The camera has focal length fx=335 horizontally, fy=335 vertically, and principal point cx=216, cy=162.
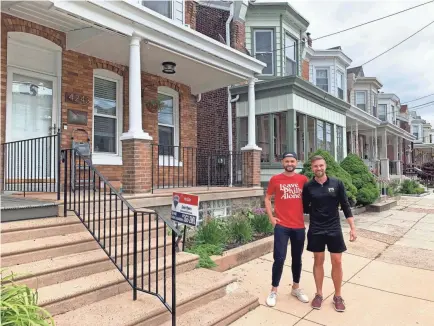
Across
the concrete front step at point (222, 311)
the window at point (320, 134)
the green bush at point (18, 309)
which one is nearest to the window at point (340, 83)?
the window at point (320, 134)

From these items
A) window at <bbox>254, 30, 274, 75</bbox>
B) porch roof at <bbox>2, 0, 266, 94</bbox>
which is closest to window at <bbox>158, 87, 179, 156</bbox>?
porch roof at <bbox>2, 0, 266, 94</bbox>

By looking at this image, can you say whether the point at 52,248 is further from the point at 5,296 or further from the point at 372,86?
the point at 372,86

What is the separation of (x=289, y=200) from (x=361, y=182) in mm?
7366

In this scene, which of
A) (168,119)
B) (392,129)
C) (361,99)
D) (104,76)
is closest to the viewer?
(104,76)

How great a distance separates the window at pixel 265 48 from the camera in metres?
12.1

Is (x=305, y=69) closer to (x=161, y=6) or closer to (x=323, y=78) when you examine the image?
(x=323, y=78)

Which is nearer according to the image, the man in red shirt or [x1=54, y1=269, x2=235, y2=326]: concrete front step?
[x1=54, y1=269, x2=235, y2=326]: concrete front step

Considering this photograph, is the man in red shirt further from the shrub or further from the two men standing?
the shrub

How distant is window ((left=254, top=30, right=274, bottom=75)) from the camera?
12070 mm

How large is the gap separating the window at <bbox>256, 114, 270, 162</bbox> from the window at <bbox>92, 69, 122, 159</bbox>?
547 cm

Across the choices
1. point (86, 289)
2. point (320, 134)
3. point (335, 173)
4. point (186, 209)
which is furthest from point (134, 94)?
point (320, 134)

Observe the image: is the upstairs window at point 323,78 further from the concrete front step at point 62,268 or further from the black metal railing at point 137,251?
the concrete front step at point 62,268

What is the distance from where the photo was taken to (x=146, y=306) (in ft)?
9.88

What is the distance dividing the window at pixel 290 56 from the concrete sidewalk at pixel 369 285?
24.2 feet
